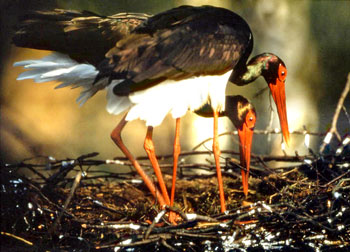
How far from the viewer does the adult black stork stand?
2957mm

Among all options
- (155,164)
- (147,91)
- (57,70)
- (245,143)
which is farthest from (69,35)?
(245,143)

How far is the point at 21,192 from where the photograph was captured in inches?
109

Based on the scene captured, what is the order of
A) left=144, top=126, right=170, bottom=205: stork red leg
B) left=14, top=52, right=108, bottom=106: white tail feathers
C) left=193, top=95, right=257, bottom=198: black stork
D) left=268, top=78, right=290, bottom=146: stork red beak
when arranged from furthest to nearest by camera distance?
left=268, top=78, right=290, bottom=146: stork red beak → left=193, top=95, right=257, bottom=198: black stork → left=144, top=126, right=170, bottom=205: stork red leg → left=14, top=52, right=108, bottom=106: white tail feathers

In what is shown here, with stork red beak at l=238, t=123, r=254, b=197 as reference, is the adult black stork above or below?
above

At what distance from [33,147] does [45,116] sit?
0.74 feet

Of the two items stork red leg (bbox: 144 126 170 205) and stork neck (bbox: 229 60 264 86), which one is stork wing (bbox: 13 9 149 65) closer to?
stork red leg (bbox: 144 126 170 205)

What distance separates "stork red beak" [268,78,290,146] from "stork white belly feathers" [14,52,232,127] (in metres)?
0.46

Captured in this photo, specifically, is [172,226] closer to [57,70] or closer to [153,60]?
[153,60]

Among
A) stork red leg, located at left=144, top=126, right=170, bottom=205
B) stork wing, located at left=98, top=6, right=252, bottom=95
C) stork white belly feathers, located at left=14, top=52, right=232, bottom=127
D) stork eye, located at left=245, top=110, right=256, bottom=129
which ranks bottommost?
stork red leg, located at left=144, top=126, right=170, bottom=205

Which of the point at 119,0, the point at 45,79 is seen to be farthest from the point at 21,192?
the point at 119,0

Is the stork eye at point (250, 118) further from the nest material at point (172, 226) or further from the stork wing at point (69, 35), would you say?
the stork wing at point (69, 35)

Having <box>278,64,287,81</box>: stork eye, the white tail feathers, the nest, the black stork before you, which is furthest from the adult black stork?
the nest

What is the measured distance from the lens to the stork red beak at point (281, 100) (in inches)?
145

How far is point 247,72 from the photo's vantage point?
11.8 feet
